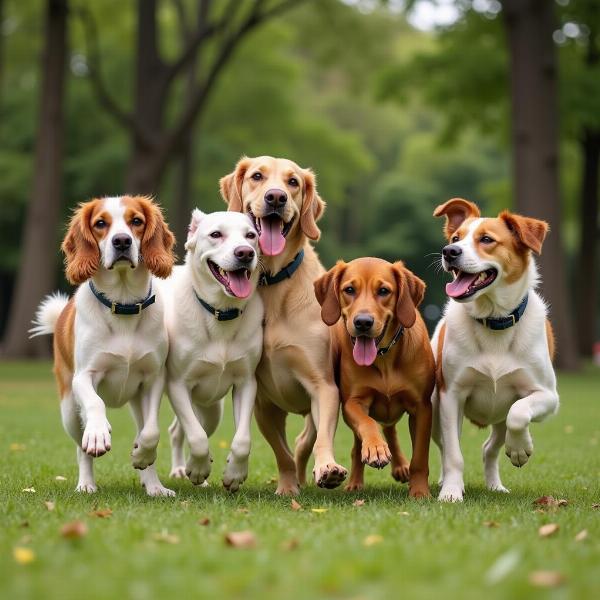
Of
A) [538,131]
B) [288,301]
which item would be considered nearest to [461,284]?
[288,301]

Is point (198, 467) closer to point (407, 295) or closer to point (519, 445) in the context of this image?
point (407, 295)

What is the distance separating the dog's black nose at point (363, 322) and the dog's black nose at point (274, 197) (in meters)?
1.04

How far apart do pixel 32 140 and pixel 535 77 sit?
2324cm

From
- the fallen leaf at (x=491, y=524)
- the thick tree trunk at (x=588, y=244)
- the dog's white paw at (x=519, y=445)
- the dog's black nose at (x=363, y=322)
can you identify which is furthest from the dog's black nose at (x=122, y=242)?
the thick tree trunk at (x=588, y=244)

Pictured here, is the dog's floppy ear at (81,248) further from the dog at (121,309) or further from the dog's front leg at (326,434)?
the dog's front leg at (326,434)

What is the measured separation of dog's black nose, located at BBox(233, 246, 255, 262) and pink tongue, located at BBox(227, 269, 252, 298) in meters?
0.12

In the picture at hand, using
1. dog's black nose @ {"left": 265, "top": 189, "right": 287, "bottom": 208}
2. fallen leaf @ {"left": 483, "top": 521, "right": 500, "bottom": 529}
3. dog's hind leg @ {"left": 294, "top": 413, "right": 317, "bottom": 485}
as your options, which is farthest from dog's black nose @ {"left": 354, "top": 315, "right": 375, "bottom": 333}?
fallen leaf @ {"left": 483, "top": 521, "right": 500, "bottom": 529}

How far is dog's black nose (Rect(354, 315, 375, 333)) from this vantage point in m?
6.76

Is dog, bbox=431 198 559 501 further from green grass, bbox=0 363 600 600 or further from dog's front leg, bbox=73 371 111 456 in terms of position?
dog's front leg, bbox=73 371 111 456

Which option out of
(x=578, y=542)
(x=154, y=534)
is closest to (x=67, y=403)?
(x=154, y=534)

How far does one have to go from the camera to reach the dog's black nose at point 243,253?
268 inches

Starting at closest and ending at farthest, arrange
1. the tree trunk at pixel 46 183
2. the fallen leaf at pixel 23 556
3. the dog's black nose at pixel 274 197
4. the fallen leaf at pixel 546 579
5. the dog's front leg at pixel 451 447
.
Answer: the fallen leaf at pixel 546 579 → the fallen leaf at pixel 23 556 → the dog's front leg at pixel 451 447 → the dog's black nose at pixel 274 197 → the tree trunk at pixel 46 183

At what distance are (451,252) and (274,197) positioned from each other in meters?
1.29

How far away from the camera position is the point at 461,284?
22.9 ft
